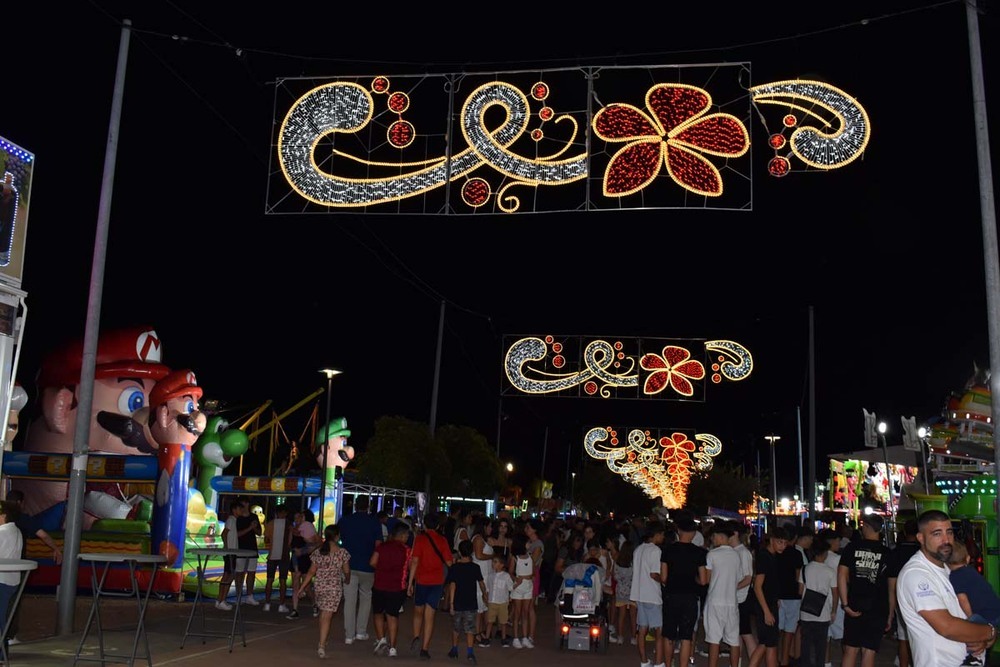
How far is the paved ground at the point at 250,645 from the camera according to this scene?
12.9 m

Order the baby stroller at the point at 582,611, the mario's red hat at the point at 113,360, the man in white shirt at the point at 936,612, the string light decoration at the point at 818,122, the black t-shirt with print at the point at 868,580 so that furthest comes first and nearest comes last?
the mario's red hat at the point at 113,360 < the baby stroller at the point at 582,611 < the string light decoration at the point at 818,122 < the black t-shirt with print at the point at 868,580 < the man in white shirt at the point at 936,612

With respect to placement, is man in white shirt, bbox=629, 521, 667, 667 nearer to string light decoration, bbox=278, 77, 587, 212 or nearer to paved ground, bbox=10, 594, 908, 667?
paved ground, bbox=10, 594, 908, 667

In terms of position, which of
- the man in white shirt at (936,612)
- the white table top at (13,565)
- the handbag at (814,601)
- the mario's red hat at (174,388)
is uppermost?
the mario's red hat at (174,388)

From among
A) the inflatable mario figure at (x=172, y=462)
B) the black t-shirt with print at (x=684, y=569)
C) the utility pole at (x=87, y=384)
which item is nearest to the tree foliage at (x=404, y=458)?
the inflatable mario figure at (x=172, y=462)

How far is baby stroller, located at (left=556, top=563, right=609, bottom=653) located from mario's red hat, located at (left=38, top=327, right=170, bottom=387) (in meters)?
12.8

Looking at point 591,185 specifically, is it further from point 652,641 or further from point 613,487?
point 613,487

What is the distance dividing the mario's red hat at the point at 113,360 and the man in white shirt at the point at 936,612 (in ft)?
69.7

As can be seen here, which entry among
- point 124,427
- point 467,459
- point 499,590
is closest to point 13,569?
point 499,590

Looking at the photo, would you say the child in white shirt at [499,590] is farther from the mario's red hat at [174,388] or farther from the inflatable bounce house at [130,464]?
the mario's red hat at [174,388]

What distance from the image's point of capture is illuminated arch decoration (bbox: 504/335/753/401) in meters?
26.5

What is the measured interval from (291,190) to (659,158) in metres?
4.59

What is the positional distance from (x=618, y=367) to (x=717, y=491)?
218 feet

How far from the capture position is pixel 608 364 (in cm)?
2639

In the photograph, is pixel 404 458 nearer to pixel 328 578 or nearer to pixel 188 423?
pixel 188 423
